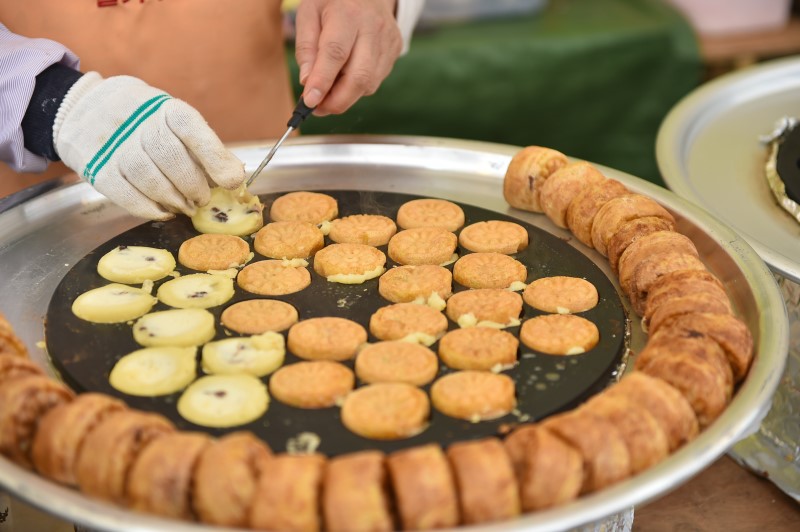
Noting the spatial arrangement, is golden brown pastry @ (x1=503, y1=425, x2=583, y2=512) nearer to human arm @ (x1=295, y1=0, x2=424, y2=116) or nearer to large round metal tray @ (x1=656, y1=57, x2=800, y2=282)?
large round metal tray @ (x1=656, y1=57, x2=800, y2=282)

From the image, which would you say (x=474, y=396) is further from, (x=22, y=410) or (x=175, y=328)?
(x=22, y=410)

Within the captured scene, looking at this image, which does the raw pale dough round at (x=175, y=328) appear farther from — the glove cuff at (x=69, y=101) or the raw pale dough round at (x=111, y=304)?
the glove cuff at (x=69, y=101)

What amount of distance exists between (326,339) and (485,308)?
344mm

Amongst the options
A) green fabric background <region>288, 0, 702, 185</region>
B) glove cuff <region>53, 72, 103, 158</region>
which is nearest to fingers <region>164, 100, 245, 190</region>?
glove cuff <region>53, 72, 103, 158</region>

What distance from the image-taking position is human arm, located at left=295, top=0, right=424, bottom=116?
223 centimetres

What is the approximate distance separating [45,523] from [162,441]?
2.75 ft

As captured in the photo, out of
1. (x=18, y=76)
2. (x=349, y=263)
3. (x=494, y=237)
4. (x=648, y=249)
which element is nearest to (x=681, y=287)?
(x=648, y=249)

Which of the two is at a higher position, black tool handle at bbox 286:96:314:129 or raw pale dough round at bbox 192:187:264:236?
black tool handle at bbox 286:96:314:129

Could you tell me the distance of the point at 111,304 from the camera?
5.87ft

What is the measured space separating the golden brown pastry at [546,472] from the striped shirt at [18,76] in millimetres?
1425

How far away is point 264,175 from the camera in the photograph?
8.00 feet

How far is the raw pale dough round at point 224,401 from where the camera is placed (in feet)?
4.83

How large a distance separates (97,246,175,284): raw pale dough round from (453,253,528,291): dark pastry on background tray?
2.17 ft

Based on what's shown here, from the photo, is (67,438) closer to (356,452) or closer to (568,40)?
(356,452)
